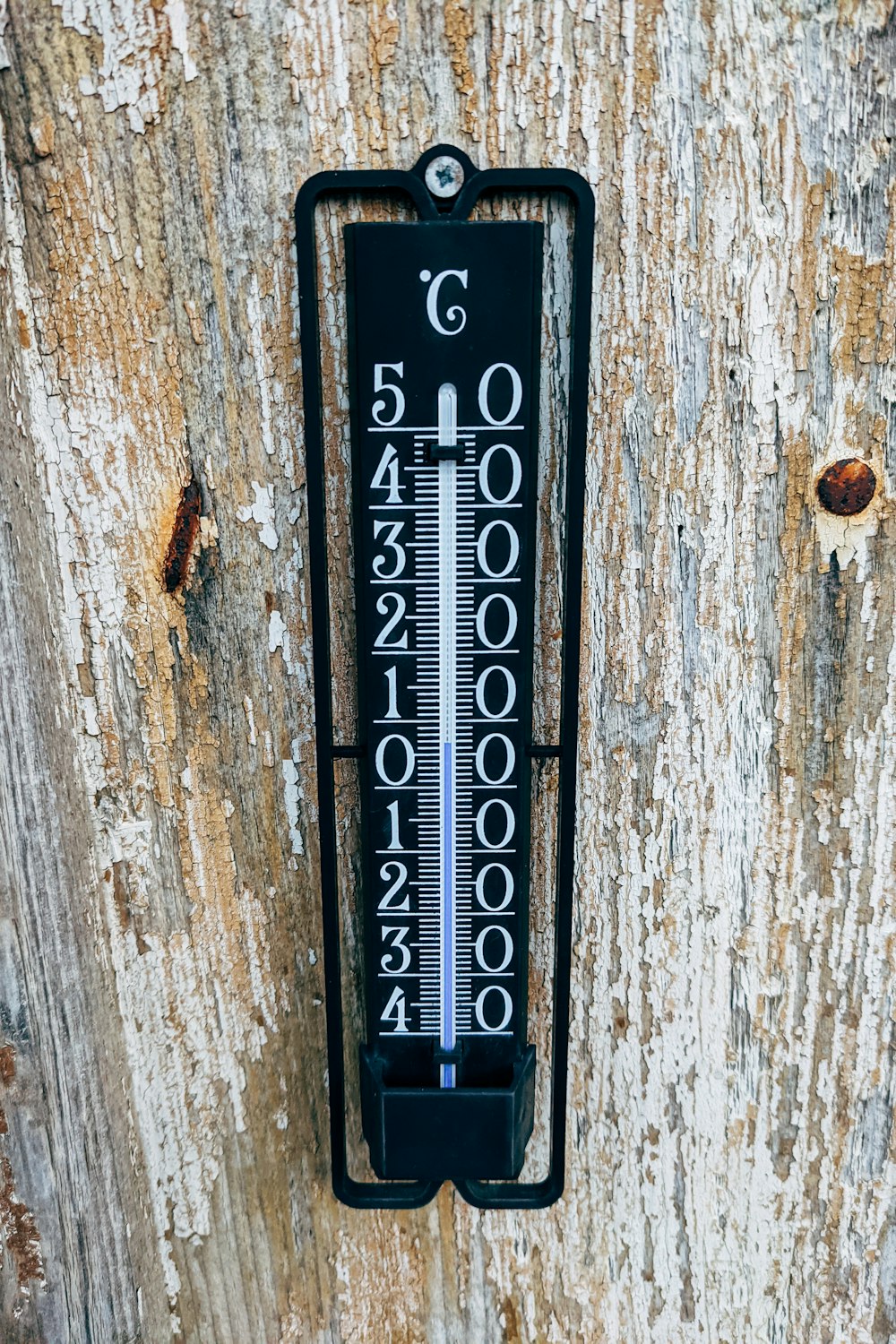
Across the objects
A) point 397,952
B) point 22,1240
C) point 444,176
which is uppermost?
point 444,176

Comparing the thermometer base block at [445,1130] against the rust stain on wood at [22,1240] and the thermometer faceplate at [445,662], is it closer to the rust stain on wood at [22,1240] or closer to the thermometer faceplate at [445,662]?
the thermometer faceplate at [445,662]

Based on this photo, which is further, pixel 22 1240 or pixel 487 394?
pixel 22 1240

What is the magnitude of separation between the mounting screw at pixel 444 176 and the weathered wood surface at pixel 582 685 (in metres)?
0.02

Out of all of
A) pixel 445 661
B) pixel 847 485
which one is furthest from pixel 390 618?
pixel 847 485

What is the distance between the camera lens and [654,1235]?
23.3 inches

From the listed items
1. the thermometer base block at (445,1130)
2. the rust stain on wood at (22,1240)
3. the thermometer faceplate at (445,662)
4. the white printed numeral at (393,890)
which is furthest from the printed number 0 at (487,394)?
the rust stain on wood at (22,1240)

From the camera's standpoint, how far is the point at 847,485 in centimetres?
52

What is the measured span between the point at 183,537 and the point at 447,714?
0.62 ft

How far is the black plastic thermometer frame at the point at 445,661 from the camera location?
1.55ft

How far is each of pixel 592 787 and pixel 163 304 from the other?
1.24 feet

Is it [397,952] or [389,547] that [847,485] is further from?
[397,952]

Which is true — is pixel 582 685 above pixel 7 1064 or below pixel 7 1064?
above

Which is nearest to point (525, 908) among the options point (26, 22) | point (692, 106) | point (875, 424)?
point (875, 424)

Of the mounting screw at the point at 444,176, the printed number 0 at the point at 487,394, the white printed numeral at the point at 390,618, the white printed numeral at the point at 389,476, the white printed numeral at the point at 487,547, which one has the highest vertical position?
the mounting screw at the point at 444,176
